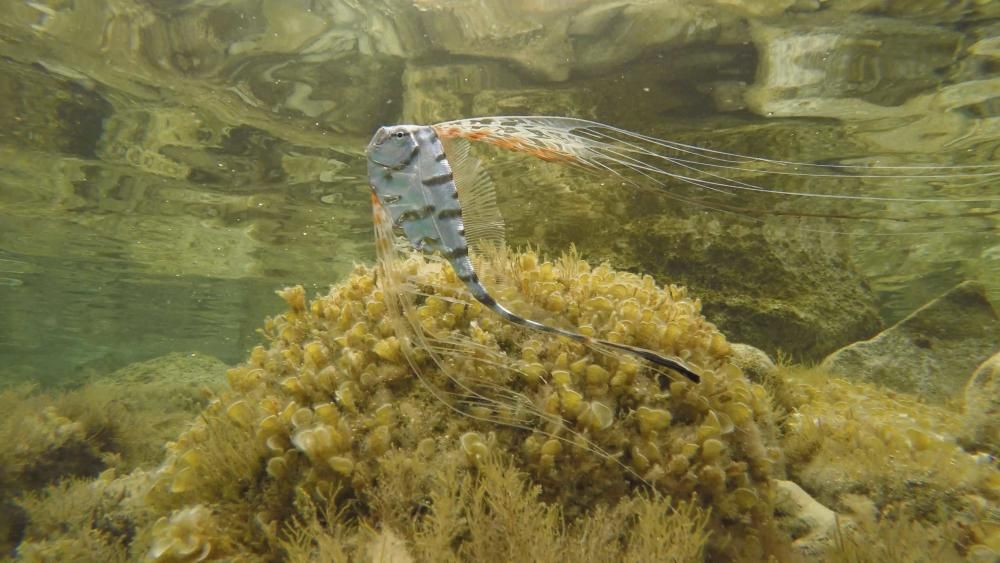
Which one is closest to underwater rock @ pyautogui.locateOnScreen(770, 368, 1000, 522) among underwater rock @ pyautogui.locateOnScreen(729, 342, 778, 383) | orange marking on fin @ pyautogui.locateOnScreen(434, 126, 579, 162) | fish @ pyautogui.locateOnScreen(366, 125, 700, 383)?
underwater rock @ pyautogui.locateOnScreen(729, 342, 778, 383)

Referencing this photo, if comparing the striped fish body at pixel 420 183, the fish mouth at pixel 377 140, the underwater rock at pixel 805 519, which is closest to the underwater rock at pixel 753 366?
the underwater rock at pixel 805 519

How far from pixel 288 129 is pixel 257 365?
318 inches

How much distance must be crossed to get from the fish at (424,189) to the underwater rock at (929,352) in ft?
22.4

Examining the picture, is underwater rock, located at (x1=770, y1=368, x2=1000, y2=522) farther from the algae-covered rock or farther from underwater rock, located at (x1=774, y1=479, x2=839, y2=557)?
the algae-covered rock

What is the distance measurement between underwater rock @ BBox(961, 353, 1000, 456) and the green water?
225cm

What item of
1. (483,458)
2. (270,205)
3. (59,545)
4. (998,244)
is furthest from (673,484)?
(998,244)

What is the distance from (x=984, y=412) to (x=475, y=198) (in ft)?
16.3

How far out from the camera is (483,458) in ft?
9.11

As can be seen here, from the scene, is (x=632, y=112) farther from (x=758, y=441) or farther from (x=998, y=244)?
(x=998, y=244)

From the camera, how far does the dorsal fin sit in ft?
7.68

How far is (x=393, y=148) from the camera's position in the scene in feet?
7.09

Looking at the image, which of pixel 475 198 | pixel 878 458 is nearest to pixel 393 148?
pixel 475 198

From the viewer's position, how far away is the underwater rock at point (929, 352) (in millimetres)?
7102

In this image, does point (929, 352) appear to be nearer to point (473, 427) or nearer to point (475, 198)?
point (473, 427)
